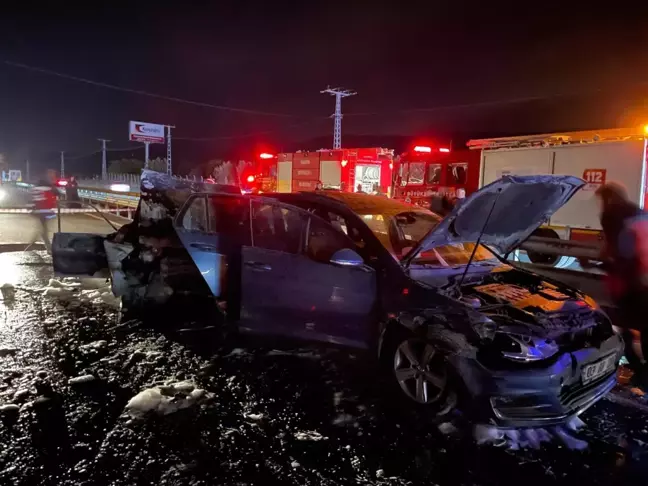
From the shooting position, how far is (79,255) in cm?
667

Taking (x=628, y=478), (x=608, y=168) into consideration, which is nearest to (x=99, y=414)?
(x=628, y=478)

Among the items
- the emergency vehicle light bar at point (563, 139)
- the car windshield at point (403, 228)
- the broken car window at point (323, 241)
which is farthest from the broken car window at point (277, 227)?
the emergency vehicle light bar at point (563, 139)

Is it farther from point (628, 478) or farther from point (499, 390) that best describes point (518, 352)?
point (628, 478)

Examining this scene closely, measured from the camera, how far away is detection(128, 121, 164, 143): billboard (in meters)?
53.9

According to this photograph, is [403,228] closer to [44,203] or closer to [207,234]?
[207,234]

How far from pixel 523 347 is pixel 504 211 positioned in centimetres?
138

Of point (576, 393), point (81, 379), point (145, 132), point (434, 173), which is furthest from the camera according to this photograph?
point (145, 132)

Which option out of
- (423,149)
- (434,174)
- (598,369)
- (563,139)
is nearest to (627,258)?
(598,369)

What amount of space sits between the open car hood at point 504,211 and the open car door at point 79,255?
14.3 feet

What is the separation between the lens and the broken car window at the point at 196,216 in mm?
5590

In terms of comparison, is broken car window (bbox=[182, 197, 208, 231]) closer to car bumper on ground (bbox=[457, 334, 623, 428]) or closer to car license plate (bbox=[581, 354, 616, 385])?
car bumper on ground (bbox=[457, 334, 623, 428])

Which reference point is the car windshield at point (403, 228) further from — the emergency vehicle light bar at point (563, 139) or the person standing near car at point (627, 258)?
the emergency vehicle light bar at point (563, 139)

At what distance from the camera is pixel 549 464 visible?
3.24 meters

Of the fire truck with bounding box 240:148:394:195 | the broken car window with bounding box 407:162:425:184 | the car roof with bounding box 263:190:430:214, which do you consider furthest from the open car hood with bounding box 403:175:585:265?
the fire truck with bounding box 240:148:394:195
